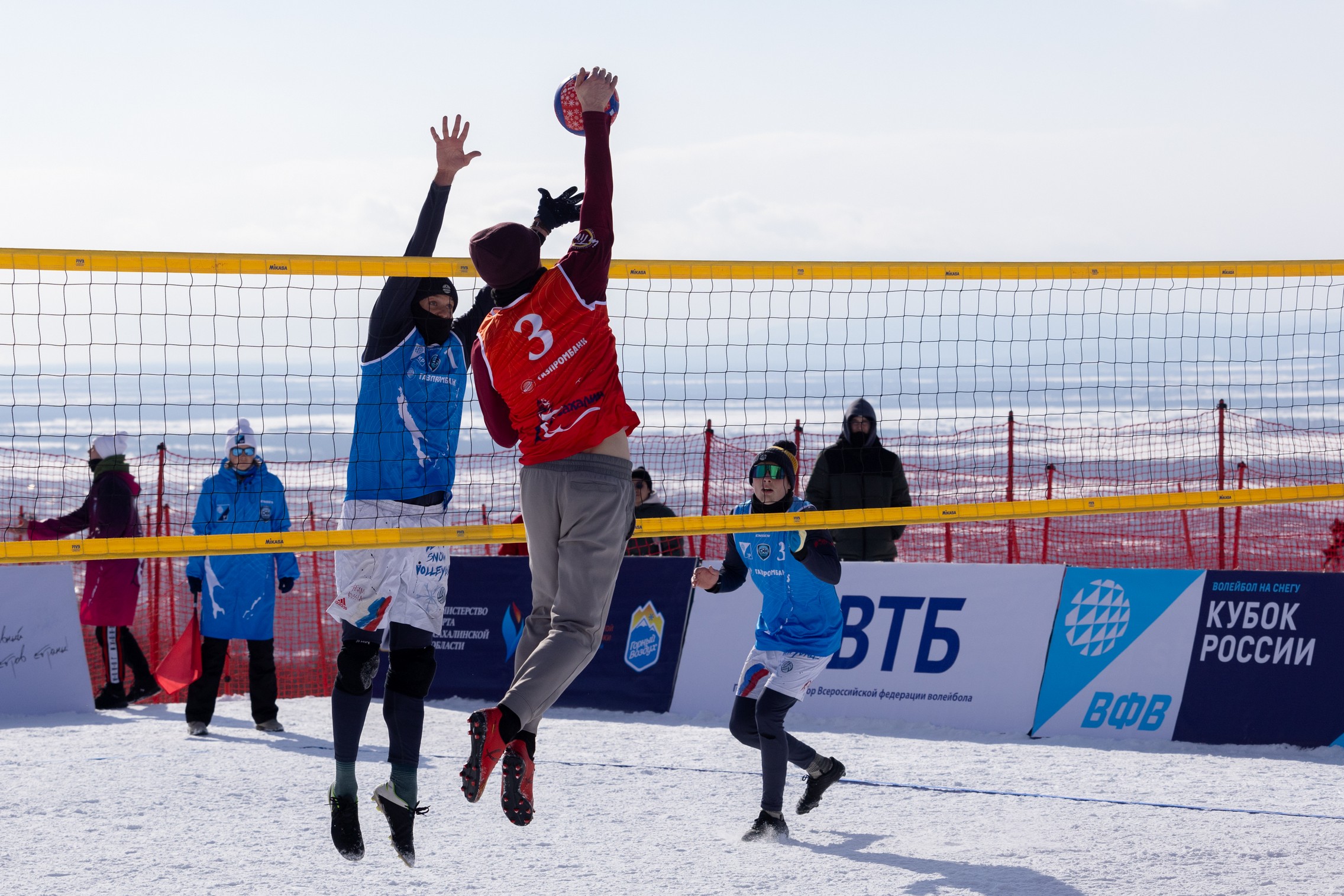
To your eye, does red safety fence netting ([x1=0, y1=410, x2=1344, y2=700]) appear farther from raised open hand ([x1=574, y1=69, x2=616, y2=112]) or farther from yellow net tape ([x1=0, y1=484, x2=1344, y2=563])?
raised open hand ([x1=574, y1=69, x2=616, y2=112])

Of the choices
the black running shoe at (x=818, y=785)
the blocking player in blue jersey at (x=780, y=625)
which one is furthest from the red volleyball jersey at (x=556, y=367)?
the black running shoe at (x=818, y=785)

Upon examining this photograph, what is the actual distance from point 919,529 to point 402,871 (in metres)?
14.8

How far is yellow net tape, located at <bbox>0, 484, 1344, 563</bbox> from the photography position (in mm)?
5027

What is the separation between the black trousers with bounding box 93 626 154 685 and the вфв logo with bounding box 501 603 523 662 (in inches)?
113

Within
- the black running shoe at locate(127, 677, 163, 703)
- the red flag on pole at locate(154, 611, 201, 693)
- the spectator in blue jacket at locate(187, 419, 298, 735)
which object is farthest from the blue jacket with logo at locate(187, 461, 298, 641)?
the black running shoe at locate(127, 677, 163, 703)

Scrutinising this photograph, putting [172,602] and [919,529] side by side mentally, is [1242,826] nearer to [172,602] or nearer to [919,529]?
[172,602]

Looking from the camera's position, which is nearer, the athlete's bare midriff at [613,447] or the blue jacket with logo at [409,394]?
the athlete's bare midriff at [613,447]

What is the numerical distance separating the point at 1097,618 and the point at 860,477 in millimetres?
2001

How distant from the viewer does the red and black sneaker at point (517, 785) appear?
370cm

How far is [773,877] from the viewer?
5.72m

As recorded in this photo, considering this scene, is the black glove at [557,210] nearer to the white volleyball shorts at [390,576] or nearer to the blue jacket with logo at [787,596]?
the white volleyball shorts at [390,576]

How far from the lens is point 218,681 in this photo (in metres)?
8.94

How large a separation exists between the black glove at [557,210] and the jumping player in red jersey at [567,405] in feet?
1.82

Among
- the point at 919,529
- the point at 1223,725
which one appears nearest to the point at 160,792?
the point at 1223,725
